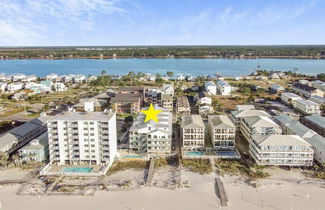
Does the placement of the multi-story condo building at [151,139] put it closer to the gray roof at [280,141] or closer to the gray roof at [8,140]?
the gray roof at [280,141]

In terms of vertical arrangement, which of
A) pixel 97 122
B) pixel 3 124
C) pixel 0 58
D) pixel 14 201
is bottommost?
pixel 14 201

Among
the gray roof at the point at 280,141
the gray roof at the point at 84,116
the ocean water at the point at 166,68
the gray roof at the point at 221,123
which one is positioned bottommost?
the gray roof at the point at 280,141

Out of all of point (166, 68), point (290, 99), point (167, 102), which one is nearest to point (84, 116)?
point (167, 102)

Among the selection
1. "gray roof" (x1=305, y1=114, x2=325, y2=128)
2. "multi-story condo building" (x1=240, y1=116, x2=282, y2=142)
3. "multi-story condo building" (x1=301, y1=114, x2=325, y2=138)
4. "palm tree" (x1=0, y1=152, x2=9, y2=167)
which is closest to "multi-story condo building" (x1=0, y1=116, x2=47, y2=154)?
"palm tree" (x1=0, y1=152, x2=9, y2=167)

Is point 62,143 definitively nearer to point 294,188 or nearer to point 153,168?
point 153,168

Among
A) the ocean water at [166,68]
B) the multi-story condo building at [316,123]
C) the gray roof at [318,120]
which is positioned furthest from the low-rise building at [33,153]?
the ocean water at [166,68]

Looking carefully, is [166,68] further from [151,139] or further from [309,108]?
[151,139]

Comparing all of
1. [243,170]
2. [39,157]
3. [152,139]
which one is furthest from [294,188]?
[39,157]
